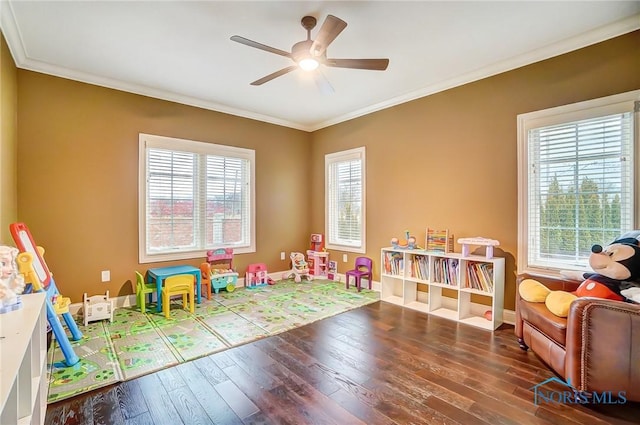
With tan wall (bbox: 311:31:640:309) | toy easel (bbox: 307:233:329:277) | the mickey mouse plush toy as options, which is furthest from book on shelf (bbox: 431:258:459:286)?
toy easel (bbox: 307:233:329:277)

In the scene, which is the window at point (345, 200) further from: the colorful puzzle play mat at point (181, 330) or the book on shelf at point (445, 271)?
the book on shelf at point (445, 271)

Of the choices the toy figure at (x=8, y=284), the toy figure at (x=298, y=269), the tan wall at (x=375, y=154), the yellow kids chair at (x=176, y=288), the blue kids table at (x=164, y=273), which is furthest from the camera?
the toy figure at (x=298, y=269)

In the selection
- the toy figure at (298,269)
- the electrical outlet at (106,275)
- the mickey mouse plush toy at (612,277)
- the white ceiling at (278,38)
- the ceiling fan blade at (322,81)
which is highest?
the white ceiling at (278,38)

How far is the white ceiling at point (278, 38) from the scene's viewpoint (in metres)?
2.44

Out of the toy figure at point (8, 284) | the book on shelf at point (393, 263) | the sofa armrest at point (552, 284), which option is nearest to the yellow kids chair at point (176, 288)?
the toy figure at point (8, 284)

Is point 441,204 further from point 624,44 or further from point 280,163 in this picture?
point 280,163

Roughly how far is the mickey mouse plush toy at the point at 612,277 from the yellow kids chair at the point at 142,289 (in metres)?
4.14

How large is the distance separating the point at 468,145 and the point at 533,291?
1.86 meters

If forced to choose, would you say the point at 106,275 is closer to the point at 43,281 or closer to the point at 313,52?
the point at 43,281

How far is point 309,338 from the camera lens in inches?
117

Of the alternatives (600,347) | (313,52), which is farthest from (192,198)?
(600,347)

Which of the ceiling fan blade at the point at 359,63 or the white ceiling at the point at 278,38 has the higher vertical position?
the white ceiling at the point at 278,38

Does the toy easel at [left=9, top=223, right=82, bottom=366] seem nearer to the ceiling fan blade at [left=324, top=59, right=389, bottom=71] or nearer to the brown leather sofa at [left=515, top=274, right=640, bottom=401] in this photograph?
the ceiling fan blade at [left=324, top=59, right=389, bottom=71]

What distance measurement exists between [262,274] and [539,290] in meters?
3.74
